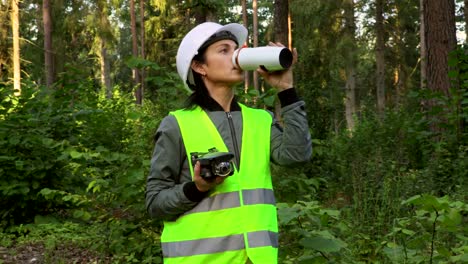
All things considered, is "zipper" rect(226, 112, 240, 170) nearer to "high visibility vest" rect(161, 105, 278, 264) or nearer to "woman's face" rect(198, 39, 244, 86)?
"high visibility vest" rect(161, 105, 278, 264)

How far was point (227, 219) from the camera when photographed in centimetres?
216

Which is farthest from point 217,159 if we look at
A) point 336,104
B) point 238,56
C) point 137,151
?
point 336,104

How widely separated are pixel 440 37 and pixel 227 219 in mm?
8423

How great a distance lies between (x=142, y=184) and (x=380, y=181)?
3.13 metres

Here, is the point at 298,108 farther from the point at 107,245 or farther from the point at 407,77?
the point at 407,77

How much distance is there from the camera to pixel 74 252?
21.5 ft

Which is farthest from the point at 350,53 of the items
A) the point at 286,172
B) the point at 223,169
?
the point at 223,169

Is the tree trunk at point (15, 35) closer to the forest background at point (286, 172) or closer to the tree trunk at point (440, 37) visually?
the forest background at point (286, 172)

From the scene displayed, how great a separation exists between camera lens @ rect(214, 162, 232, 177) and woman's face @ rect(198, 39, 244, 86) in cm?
47

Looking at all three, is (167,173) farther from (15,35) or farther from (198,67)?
(15,35)

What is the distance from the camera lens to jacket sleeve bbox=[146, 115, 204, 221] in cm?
220

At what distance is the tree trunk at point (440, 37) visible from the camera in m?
9.52

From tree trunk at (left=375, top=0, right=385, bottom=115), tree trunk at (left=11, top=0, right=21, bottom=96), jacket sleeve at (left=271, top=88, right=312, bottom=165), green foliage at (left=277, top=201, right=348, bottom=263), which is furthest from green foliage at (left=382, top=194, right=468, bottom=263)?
tree trunk at (left=375, top=0, right=385, bottom=115)

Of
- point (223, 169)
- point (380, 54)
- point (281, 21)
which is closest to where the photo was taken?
point (223, 169)
